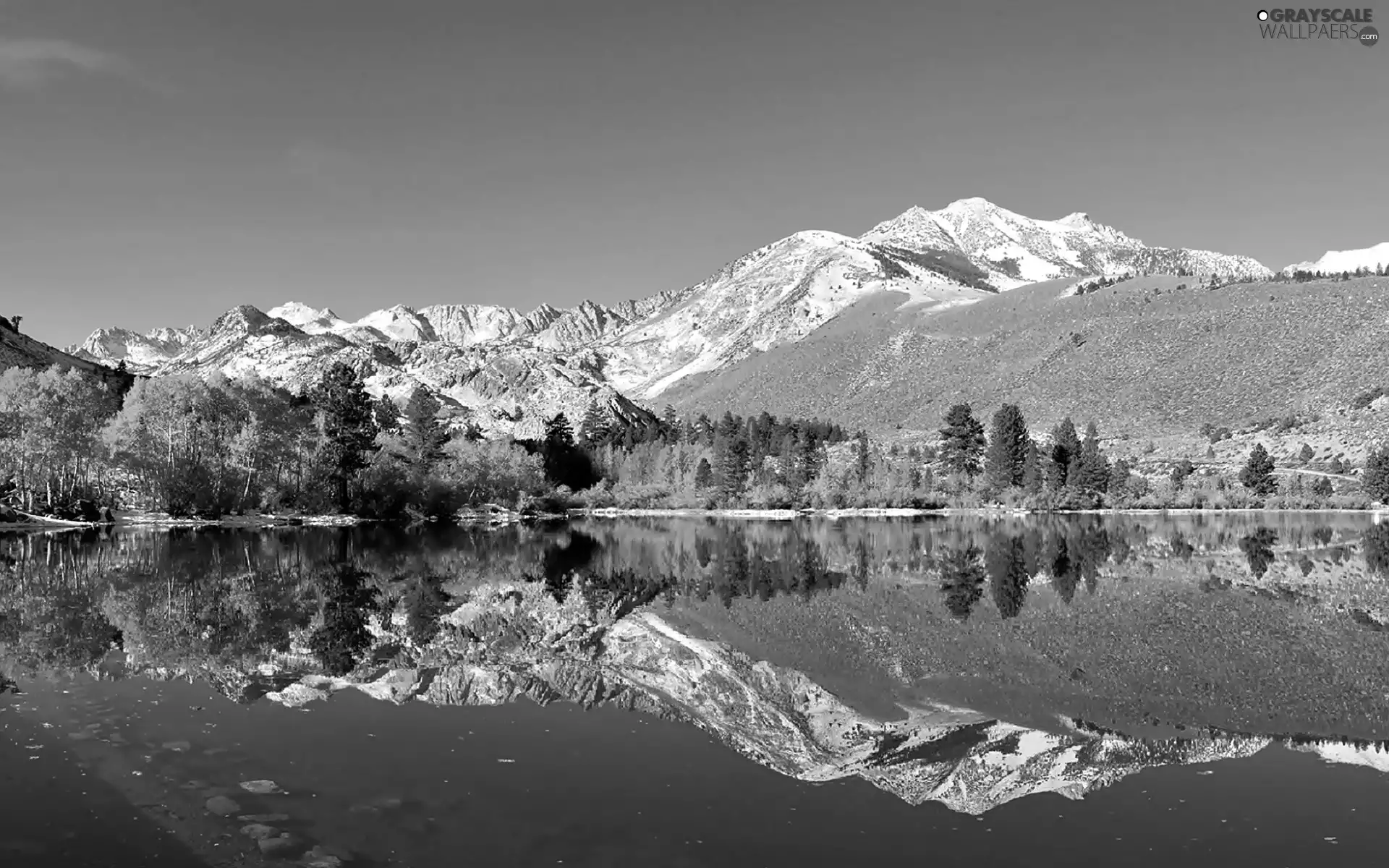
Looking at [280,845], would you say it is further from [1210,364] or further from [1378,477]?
[1210,364]

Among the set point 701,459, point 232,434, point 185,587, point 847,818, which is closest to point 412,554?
point 185,587

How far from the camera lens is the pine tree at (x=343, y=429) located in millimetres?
97812

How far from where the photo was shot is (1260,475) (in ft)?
396

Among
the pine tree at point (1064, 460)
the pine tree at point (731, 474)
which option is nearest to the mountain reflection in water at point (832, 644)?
the pine tree at point (1064, 460)

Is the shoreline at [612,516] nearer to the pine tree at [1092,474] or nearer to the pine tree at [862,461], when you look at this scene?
the pine tree at [1092,474]

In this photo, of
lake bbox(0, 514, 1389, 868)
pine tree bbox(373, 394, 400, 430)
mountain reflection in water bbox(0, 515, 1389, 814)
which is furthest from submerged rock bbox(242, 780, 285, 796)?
pine tree bbox(373, 394, 400, 430)

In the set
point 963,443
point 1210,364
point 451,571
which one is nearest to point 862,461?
point 963,443

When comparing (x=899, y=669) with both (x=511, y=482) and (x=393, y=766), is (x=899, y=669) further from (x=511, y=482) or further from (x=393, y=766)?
(x=511, y=482)

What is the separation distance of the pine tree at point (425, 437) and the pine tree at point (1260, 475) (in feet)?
314

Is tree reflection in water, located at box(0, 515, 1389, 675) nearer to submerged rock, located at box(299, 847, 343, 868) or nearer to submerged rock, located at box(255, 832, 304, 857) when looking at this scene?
submerged rock, located at box(255, 832, 304, 857)

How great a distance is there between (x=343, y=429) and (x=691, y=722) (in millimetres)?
85252

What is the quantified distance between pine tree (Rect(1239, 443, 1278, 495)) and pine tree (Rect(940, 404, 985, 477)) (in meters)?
32.5

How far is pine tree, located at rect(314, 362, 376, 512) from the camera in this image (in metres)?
97.8

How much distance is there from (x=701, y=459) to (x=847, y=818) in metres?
138
